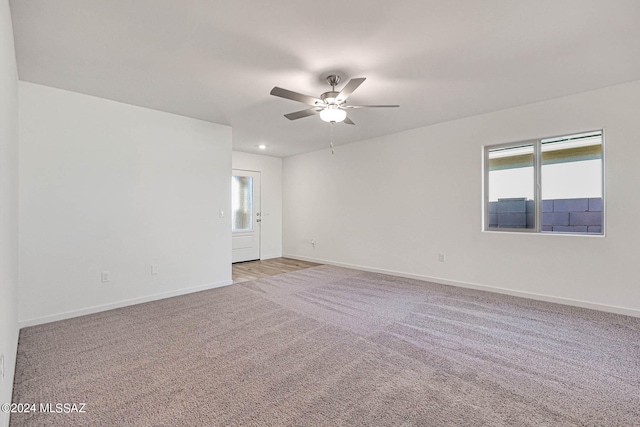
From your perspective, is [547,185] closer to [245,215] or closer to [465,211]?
[465,211]

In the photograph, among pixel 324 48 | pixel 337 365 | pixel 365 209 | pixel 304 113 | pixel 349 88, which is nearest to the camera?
pixel 337 365

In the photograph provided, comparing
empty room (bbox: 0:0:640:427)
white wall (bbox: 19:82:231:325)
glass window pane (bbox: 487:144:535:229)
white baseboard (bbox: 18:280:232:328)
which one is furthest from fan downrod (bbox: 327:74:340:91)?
white baseboard (bbox: 18:280:232:328)

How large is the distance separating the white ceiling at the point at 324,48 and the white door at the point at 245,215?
2.90m

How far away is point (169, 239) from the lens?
3.86 m

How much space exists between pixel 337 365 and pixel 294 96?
7.52 ft

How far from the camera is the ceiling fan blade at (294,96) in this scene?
2.45 metres

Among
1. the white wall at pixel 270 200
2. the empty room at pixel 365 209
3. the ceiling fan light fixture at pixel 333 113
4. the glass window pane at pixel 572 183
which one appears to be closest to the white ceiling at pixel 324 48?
the empty room at pixel 365 209

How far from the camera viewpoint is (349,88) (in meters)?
2.50

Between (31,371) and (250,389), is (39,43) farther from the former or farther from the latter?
(250,389)

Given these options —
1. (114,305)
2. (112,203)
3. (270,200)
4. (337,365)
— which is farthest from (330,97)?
(270,200)

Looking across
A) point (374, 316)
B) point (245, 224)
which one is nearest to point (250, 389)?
point (374, 316)

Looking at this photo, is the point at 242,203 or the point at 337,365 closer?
the point at 337,365

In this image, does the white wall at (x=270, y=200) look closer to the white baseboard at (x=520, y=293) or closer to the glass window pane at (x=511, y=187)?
the white baseboard at (x=520, y=293)

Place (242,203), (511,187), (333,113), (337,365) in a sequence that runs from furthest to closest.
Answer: (242,203)
(511,187)
(333,113)
(337,365)
